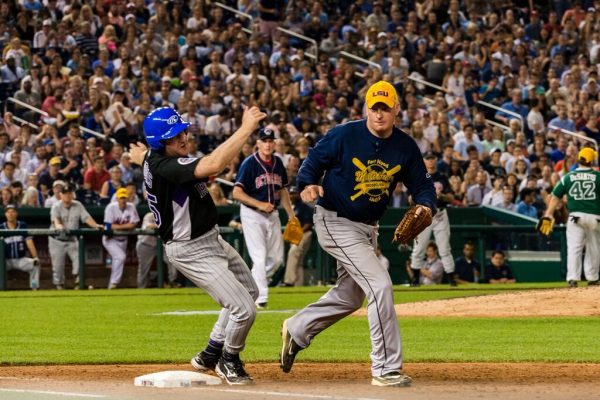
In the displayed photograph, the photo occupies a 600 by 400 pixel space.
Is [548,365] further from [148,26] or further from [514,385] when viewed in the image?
[148,26]

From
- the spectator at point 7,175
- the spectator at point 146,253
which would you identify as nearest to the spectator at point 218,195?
the spectator at point 146,253

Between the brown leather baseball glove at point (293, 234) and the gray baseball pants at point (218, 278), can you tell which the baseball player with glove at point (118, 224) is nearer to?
the brown leather baseball glove at point (293, 234)

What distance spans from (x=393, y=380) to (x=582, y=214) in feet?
39.3

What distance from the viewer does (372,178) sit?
9375 millimetres

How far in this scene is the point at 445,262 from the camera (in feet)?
71.0

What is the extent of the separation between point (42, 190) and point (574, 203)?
866 cm

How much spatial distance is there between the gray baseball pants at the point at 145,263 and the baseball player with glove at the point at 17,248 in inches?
64.8

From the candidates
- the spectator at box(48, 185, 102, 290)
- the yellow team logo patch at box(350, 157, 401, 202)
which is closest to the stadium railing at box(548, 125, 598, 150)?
the spectator at box(48, 185, 102, 290)

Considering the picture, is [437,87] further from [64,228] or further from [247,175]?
[247,175]

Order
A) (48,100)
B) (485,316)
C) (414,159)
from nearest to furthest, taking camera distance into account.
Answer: (414,159) < (485,316) < (48,100)

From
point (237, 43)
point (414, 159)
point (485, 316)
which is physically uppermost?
point (237, 43)

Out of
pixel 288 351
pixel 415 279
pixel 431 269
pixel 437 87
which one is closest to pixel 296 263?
pixel 415 279

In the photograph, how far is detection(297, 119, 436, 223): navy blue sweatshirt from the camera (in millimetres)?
9375

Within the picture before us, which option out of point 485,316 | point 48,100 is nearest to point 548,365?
point 485,316
